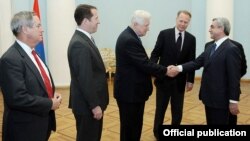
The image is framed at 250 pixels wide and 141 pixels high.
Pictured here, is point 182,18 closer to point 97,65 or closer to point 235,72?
point 235,72

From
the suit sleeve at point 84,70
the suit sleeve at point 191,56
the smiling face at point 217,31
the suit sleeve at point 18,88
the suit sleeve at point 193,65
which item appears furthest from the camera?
the suit sleeve at point 191,56

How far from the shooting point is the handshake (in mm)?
3452

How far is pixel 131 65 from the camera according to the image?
118 inches

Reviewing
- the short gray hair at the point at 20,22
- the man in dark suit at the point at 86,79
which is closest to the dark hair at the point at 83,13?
the man in dark suit at the point at 86,79

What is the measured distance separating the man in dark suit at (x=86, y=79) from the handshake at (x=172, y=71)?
101 centimetres

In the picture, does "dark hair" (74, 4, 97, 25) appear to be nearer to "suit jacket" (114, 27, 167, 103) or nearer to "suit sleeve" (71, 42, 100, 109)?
"suit sleeve" (71, 42, 100, 109)

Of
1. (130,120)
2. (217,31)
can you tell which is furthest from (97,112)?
(217,31)

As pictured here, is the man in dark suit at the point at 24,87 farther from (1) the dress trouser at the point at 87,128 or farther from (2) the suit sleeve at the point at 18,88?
(1) the dress trouser at the point at 87,128

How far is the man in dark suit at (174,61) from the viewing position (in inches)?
147

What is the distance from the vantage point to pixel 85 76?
2.49 m

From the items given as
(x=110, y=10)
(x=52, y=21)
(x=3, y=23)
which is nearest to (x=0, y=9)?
(x=3, y=23)

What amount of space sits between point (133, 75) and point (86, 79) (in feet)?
2.08

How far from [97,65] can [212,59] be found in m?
1.07

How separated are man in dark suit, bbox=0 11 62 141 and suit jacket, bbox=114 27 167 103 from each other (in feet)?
3.15
